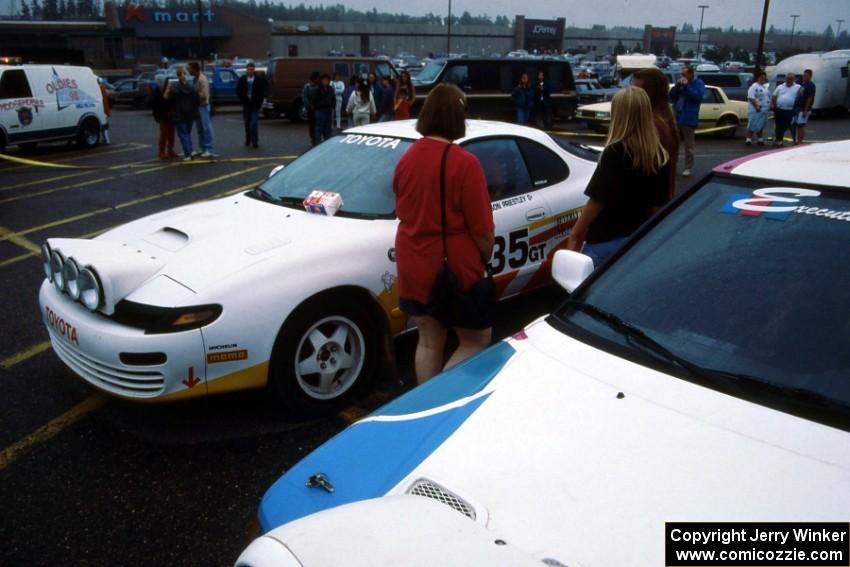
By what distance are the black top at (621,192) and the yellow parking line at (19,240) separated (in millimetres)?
5804

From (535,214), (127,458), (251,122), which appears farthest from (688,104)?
(127,458)

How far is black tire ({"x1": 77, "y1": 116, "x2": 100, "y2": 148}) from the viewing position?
48.7ft

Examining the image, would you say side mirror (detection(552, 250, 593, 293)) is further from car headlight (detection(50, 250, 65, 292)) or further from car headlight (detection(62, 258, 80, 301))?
car headlight (detection(50, 250, 65, 292))

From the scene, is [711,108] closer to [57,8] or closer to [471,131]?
[471,131]

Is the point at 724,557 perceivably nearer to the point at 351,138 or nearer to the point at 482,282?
the point at 482,282

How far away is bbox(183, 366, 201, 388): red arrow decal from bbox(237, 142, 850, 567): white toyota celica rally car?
1521mm

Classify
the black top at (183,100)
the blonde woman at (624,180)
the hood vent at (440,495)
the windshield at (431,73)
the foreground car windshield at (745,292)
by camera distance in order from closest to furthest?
the hood vent at (440,495) < the foreground car windshield at (745,292) < the blonde woman at (624,180) < the black top at (183,100) < the windshield at (431,73)

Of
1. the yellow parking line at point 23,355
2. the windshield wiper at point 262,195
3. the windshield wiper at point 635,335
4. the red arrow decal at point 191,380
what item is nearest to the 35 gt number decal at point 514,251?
the windshield wiper at point 262,195

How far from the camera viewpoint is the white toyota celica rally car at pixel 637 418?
4.39 ft

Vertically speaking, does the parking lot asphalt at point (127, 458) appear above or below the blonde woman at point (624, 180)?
below

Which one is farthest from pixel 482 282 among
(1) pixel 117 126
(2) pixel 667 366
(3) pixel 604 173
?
(1) pixel 117 126

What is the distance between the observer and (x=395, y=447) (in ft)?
5.85

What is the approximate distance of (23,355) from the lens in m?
4.42

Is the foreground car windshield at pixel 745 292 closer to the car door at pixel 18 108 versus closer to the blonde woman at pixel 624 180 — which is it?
the blonde woman at pixel 624 180
